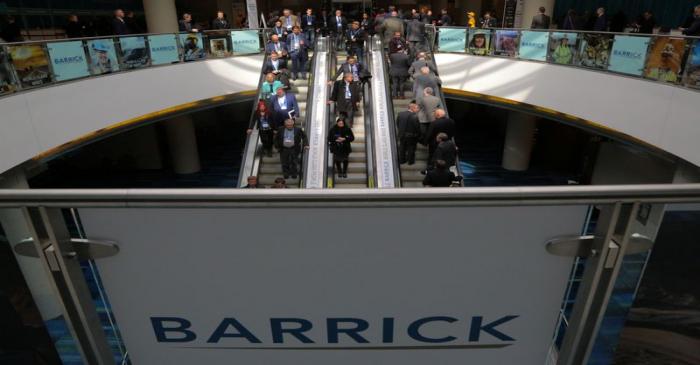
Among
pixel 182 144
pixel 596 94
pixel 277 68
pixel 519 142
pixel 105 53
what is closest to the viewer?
pixel 596 94

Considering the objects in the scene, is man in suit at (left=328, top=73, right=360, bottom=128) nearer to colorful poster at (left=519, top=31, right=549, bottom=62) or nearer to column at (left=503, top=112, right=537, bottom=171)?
colorful poster at (left=519, top=31, right=549, bottom=62)

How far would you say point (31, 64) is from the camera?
343 inches

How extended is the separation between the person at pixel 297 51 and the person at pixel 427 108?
4585mm

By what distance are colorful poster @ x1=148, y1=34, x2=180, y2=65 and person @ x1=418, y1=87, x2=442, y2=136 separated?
283 inches

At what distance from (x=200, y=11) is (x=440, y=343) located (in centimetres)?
2540

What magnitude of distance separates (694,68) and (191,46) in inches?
460

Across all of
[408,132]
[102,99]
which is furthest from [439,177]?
[102,99]

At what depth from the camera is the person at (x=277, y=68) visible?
11062 mm

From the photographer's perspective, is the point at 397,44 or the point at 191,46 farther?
the point at 191,46

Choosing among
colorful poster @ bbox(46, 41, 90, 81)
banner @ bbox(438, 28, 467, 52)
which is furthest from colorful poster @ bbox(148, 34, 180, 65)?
banner @ bbox(438, 28, 467, 52)

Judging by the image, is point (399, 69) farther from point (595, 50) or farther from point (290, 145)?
point (595, 50)

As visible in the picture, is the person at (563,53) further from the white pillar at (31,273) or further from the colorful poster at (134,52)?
the white pillar at (31,273)

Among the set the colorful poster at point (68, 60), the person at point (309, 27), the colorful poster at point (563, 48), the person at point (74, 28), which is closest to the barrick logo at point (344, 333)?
the colorful poster at point (68, 60)

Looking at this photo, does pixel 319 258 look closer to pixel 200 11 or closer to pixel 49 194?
pixel 49 194
